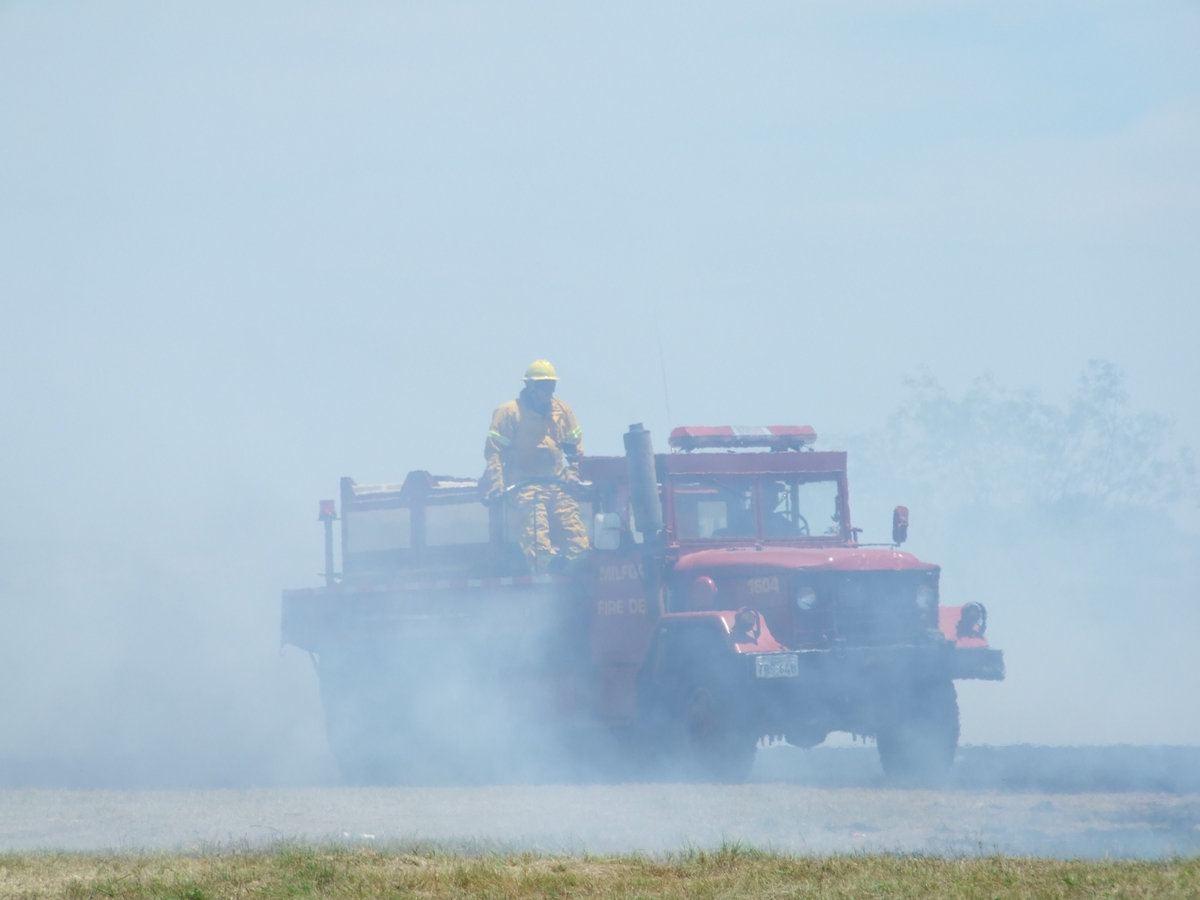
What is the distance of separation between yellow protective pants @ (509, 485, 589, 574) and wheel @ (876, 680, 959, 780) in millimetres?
3308

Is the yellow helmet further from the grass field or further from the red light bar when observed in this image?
the grass field

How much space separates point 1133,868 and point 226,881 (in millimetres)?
4408

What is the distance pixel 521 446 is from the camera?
1585 cm

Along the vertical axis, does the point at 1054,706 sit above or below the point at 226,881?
below

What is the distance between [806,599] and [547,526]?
2769mm

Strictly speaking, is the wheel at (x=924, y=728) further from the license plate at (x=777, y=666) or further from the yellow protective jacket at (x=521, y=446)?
the yellow protective jacket at (x=521, y=446)

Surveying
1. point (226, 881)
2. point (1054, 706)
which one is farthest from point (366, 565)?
point (1054, 706)

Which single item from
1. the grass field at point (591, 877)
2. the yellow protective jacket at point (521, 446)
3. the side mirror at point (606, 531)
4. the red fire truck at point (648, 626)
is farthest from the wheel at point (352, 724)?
the grass field at point (591, 877)

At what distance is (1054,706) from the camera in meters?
A: 25.3

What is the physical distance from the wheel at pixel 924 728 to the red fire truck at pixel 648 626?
0.06 ft

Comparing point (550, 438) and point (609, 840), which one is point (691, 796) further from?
point (550, 438)

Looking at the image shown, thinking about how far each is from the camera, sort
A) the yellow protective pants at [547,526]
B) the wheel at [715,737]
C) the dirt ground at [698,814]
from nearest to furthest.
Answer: the dirt ground at [698,814] → the wheel at [715,737] → the yellow protective pants at [547,526]

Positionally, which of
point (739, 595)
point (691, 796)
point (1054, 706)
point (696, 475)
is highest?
point (696, 475)

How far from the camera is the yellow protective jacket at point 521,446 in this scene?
51.9 ft
